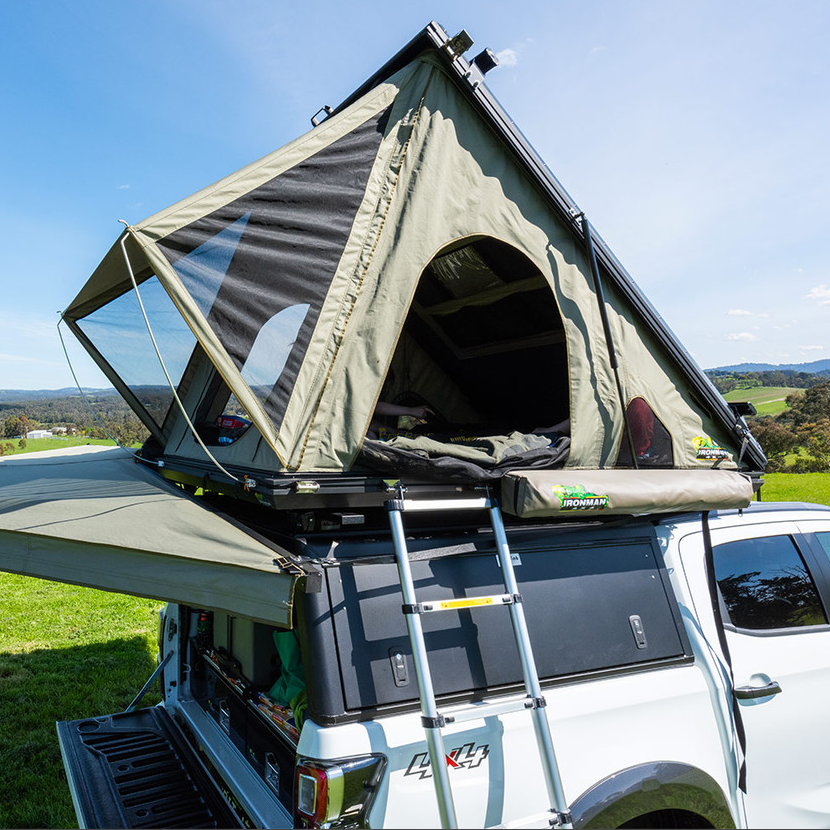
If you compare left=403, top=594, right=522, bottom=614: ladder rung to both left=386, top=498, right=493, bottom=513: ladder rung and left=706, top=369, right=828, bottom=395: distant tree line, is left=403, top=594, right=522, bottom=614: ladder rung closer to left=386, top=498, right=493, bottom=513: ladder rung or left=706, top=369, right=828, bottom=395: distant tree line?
left=386, top=498, right=493, bottom=513: ladder rung

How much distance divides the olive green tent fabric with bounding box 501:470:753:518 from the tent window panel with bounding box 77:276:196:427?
183 cm

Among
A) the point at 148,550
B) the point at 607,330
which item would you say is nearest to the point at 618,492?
the point at 607,330

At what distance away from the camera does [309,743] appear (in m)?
2.03

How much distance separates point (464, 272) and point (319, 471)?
2.75 meters

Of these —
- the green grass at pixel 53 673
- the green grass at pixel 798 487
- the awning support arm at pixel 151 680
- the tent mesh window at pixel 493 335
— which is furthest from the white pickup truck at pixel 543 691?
the green grass at pixel 798 487

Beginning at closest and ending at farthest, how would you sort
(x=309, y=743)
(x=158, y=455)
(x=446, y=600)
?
(x=309, y=743)
(x=446, y=600)
(x=158, y=455)

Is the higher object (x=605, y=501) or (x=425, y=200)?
(x=425, y=200)

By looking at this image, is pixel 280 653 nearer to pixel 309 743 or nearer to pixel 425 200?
pixel 309 743

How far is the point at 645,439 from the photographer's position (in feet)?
11.4

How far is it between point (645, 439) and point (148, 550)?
8.32ft

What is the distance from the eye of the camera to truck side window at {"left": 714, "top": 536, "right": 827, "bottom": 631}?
10.2ft

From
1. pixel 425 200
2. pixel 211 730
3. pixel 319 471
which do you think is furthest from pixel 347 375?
pixel 211 730

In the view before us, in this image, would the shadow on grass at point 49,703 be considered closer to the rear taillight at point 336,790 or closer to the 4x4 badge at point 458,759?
the rear taillight at point 336,790

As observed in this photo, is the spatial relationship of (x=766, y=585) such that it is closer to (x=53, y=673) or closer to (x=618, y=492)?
(x=618, y=492)
